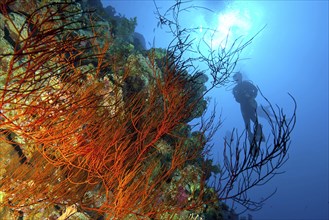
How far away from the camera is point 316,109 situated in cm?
13550

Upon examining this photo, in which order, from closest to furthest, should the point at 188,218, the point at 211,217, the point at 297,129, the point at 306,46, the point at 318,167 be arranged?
the point at 188,218 → the point at 211,217 → the point at 318,167 → the point at 306,46 → the point at 297,129

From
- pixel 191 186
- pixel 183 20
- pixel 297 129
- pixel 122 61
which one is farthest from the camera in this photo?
pixel 297 129

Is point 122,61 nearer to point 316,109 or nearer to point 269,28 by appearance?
point 269,28

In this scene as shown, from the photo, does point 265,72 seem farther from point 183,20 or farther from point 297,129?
point 183,20

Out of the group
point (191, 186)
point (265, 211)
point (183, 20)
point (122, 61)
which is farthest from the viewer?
point (265, 211)

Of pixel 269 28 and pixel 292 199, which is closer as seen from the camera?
pixel 292 199

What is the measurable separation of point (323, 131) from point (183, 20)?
10803cm

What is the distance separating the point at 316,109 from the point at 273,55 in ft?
142

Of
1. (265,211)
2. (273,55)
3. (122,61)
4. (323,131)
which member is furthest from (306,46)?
(122,61)

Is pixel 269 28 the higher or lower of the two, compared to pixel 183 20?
higher

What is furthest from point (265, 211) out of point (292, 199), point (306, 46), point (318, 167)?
point (306, 46)

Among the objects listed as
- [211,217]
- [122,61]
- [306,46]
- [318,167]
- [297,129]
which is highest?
[306,46]

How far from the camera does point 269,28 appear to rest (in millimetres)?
106688

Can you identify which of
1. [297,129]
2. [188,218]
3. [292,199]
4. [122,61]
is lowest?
[188,218]
